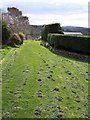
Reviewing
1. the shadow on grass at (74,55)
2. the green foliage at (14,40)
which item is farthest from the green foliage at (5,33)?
the shadow on grass at (74,55)

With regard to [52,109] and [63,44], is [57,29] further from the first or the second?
[52,109]

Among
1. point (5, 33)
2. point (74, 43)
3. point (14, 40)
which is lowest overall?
point (14, 40)

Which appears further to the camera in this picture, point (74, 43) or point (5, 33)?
point (5, 33)

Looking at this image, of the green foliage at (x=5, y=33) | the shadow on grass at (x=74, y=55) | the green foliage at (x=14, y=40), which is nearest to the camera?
the shadow on grass at (x=74, y=55)

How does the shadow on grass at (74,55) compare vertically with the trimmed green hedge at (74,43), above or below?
below

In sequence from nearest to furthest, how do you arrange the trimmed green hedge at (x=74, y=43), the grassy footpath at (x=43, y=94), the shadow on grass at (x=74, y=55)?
the grassy footpath at (x=43, y=94) → the shadow on grass at (x=74, y=55) → the trimmed green hedge at (x=74, y=43)

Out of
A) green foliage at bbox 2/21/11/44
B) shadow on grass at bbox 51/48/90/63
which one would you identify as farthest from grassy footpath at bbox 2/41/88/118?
green foliage at bbox 2/21/11/44

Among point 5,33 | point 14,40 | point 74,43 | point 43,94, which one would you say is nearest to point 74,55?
point 74,43

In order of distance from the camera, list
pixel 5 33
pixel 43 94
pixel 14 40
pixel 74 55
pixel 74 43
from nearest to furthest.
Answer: pixel 43 94 → pixel 74 55 → pixel 74 43 → pixel 5 33 → pixel 14 40

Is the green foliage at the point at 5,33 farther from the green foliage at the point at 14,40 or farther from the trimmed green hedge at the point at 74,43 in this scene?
the trimmed green hedge at the point at 74,43

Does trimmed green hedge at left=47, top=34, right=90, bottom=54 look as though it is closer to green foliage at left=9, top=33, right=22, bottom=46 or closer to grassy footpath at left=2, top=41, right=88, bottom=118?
grassy footpath at left=2, top=41, right=88, bottom=118

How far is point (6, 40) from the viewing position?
129ft

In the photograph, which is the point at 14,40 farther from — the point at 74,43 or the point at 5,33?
the point at 74,43

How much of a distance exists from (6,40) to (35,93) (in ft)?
94.9
